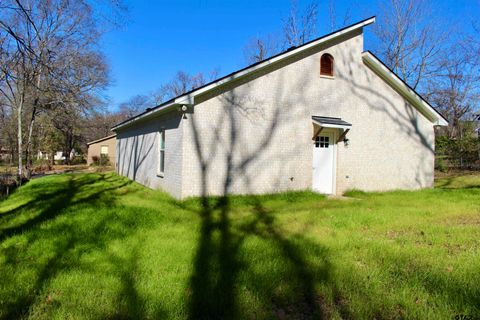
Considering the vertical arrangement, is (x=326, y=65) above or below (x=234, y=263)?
above

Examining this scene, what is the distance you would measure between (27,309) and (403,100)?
45.3 feet

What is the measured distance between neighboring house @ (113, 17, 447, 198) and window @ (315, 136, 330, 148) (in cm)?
4

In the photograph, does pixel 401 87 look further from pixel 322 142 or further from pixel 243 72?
pixel 243 72

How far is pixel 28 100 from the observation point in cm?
2128

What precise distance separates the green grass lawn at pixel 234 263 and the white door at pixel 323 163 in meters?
3.44

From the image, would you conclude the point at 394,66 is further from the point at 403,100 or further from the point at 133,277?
the point at 133,277

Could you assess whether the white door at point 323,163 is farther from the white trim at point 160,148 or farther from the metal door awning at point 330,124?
the white trim at point 160,148

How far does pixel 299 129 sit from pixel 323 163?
1.67 meters

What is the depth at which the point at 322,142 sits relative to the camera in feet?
38.6

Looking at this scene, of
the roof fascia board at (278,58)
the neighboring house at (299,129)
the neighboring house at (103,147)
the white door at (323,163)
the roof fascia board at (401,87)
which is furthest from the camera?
the neighboring house at (103,147)

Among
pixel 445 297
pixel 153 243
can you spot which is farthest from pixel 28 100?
pixel 445 297

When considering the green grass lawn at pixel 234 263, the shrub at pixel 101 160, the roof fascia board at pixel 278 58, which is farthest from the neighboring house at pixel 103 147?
the roof fascia board at pixel 278 58

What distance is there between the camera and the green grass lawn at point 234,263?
339cm

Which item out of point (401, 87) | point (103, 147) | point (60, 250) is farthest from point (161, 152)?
point (103, 147)
